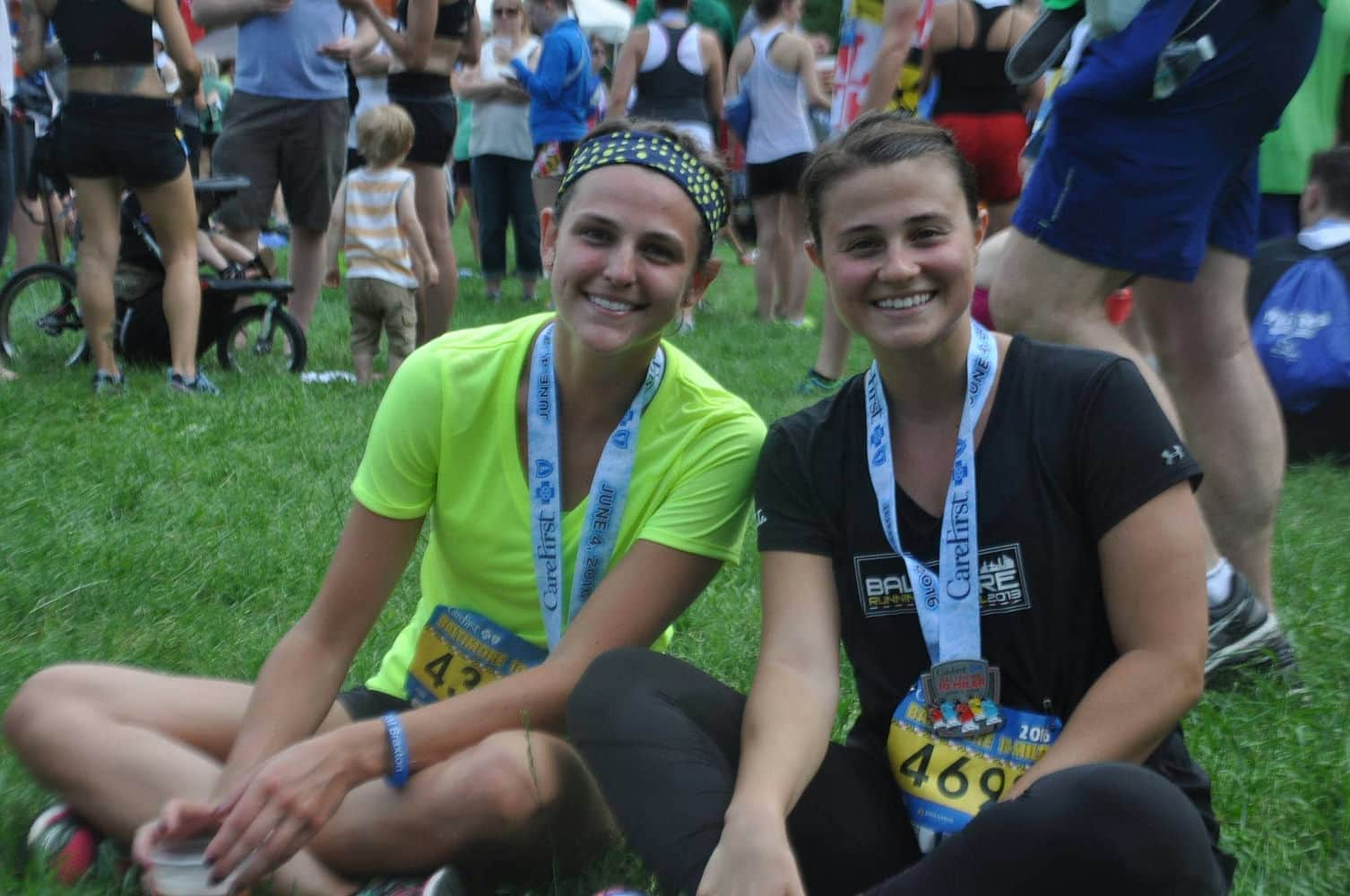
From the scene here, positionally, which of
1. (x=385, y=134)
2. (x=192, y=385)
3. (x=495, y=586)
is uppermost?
(x=385, y=134)

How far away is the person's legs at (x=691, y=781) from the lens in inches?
81.0

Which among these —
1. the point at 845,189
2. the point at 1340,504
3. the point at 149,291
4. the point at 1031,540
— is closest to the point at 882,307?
the point at 845,189

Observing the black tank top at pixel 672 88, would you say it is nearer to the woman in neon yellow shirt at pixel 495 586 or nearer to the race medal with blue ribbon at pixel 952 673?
the woman in neon yellow shirt at pixel 495 586

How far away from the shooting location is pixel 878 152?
7.61ft

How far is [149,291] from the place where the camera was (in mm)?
7016

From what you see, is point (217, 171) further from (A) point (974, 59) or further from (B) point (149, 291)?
(A) point (974, 59)

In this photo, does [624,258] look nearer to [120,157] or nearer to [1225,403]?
[1225,403]

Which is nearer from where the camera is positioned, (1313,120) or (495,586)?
(495,586)

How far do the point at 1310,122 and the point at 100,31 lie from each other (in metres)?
4.72

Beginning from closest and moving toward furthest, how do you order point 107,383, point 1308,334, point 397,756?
point 397,756, point 1308,334, point 107,383

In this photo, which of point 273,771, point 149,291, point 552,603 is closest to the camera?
point 273,771

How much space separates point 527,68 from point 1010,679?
326 inches

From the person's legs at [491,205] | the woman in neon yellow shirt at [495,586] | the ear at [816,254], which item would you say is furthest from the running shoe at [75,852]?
the person's legs at [491,205]

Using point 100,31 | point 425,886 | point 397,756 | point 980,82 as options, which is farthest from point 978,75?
point 425,886
